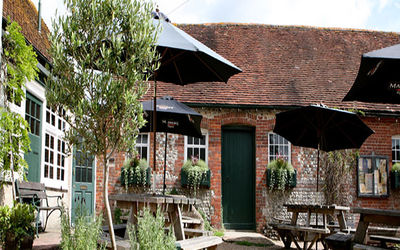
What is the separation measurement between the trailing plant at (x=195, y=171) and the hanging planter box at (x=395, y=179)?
499cm

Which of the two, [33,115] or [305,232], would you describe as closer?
[305,232]

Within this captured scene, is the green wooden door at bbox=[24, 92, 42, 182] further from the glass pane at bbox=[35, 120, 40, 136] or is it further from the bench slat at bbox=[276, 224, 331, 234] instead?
Answer: the bench slat at bbox=[276, 224, 331, 234]

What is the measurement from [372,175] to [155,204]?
349 inches

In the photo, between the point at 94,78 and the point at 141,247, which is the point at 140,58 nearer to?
the point at 94,78

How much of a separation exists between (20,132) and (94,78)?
309 centimetres

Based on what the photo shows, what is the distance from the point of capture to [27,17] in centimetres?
991

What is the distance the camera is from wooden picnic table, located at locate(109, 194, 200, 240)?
5.05m

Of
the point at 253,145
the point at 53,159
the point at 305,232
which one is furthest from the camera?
the point at 253,145

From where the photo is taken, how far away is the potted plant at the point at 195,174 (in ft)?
38.4

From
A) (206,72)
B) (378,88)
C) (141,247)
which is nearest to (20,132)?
(206,72)

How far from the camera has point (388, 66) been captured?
622 cm

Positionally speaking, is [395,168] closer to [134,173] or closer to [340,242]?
[134,173]

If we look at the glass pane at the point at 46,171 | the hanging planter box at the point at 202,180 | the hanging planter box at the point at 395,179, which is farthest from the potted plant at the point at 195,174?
the hanging planter box at the point at 395,179

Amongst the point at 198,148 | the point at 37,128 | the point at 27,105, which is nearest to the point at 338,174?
the point at 198,148
